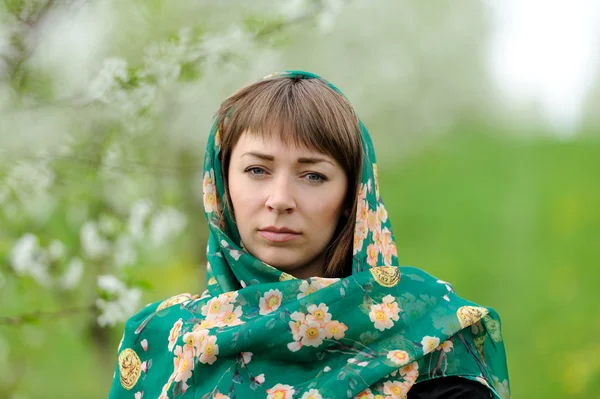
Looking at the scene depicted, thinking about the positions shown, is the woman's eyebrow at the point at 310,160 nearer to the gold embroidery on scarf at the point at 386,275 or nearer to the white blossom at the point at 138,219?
the gold embroidery on scarf at the point at 386,275

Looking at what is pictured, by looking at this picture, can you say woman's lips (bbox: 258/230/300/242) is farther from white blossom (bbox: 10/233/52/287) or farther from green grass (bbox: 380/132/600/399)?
green grass (bbox: 380/132/600/399)

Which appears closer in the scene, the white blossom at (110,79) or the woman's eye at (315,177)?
the woman's eye at (315,177)

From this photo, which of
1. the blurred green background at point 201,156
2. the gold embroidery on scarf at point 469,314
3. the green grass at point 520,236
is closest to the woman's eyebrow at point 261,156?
the gold embroidery on scarf at point 469,314

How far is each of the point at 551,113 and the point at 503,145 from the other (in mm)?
634

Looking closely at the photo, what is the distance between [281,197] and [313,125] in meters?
0.20

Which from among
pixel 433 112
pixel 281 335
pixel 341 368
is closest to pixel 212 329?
pixel 281 335

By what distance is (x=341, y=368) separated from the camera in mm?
1828

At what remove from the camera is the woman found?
6.05 feet

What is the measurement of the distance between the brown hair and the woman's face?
2 cm

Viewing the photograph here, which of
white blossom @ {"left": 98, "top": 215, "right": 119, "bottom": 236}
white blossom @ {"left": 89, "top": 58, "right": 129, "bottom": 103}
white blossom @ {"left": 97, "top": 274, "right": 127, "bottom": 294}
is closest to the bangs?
white blossom @ {"left": 89, "top": 58, "right": 129, "bottom": 103}

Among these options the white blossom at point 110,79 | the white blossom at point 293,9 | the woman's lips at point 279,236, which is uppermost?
the white blossom at point 293,9

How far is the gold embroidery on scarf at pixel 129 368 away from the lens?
2115 millimetres

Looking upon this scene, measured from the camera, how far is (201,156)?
236 inches

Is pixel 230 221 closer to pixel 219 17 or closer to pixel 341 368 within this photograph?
pixel 341 368
